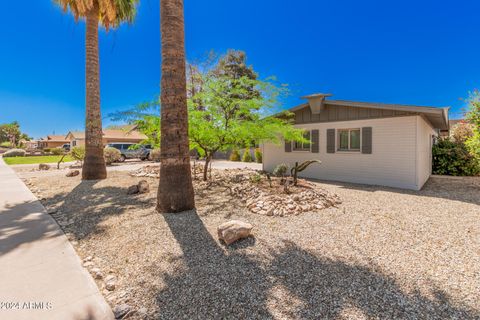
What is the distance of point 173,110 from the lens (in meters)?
4.64

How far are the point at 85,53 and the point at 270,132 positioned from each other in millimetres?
8342

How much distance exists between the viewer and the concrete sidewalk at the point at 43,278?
2094mm

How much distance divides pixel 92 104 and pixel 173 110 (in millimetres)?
6798

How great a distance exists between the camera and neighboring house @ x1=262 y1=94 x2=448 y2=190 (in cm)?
807

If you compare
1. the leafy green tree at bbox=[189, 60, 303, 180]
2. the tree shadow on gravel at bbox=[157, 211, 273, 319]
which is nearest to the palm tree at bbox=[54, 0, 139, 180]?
the leafy green tree at bbox=[189, 60, 303, 180]

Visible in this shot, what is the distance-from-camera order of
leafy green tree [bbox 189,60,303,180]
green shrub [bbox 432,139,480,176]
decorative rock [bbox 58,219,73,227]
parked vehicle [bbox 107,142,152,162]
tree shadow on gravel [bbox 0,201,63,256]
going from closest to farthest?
tree shadow on gravel [bbox 0,201,63,256], decorative rock [bbox 58,219,73,227], leafy green tree [bbox 189,60,303,180], green shrub [bbox 432,139,480,176], parked vehicle [bbox 107,142,152,162]

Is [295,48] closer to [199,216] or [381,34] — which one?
[381,34]

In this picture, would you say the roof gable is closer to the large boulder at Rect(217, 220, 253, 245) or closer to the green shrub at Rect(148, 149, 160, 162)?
the large boulder at Rect(217, 220, 253, 245)

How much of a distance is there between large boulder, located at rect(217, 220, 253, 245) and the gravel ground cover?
0.10 m

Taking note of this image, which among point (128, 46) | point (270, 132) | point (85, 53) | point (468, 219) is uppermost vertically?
point (128, 46)

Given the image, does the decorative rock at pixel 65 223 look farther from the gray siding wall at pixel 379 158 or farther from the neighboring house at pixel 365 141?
the gray siding wall at pixel 379 158

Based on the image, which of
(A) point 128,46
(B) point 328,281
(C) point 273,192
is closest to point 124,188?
(C) point 273,192

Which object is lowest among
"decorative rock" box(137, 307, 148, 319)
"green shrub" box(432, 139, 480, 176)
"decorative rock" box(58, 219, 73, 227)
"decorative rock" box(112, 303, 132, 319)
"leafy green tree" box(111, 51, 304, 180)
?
"decorative rock" box(137, 307, 148, 319)

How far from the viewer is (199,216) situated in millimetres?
4633
